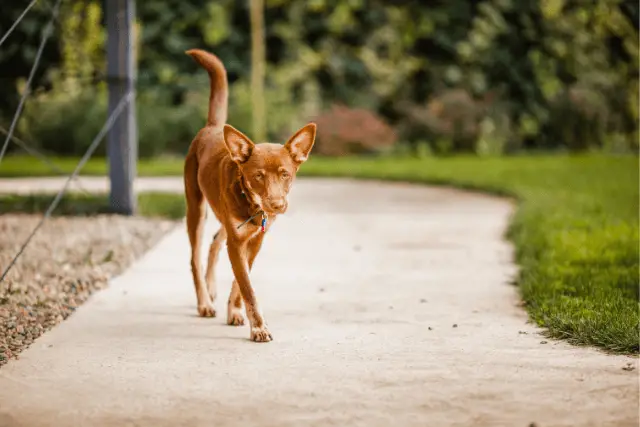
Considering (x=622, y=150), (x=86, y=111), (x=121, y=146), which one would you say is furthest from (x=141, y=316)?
(x=622, y=150)

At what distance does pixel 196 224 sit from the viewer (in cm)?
626

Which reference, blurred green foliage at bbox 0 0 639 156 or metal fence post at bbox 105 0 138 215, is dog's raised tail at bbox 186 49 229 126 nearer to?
metal fence post at bbox 105 0 138 215

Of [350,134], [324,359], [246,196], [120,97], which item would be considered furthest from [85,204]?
[350,134]

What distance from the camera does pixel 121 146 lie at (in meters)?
10.8

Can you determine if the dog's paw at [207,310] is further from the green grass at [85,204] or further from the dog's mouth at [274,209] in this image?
the green grass at [85,204]

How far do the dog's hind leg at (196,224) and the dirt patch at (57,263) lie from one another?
0.76 meters

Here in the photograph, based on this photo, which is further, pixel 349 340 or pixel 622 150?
pixel 622 150

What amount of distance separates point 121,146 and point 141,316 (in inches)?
192

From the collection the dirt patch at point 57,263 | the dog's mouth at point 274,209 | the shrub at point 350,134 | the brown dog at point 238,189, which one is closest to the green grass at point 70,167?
the shrub at point 350,134

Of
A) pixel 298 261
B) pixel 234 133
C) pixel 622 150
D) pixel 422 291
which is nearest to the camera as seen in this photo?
pixel 234 133

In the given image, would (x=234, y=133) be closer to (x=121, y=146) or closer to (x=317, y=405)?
(x=317, y=405)

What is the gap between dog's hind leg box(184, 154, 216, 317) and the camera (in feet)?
20.4

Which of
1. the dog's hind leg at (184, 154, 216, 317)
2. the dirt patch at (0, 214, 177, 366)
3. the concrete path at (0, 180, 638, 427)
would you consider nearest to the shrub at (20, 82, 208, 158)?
the dirt patch at (0, 214, 177, 366)

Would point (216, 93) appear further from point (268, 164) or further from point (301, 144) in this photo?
point (268, 164)
